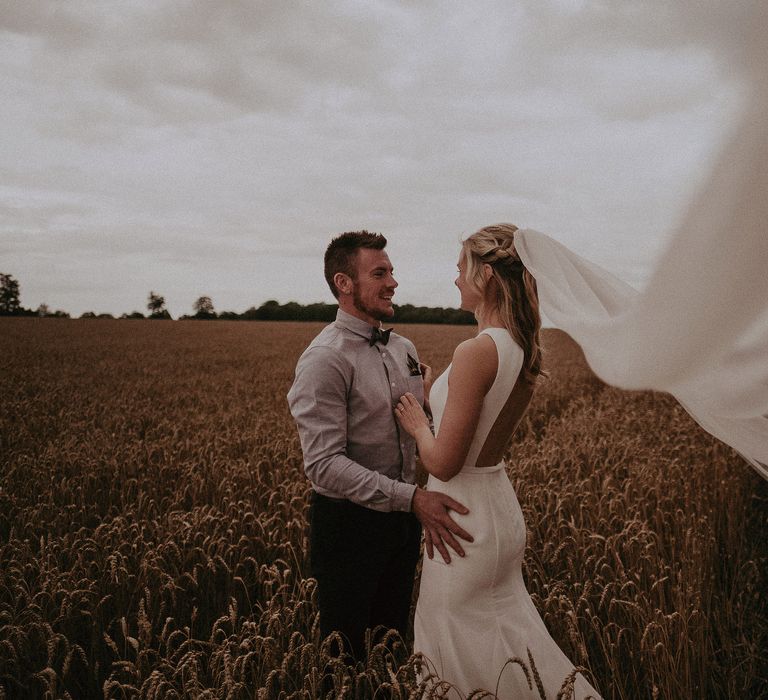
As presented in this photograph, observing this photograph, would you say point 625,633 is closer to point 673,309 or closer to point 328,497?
point 328,497

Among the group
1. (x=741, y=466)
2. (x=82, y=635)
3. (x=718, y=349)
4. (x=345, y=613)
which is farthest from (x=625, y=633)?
(x=741, y=466)

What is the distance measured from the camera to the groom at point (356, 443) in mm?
2553

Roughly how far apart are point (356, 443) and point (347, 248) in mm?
977

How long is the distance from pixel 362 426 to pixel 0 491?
14.5ft

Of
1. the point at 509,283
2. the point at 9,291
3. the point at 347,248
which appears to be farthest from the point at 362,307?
the point at 9,291

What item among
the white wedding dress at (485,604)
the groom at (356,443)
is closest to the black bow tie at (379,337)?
the groom at (356,443)

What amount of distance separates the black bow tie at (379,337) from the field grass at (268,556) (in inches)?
33.0

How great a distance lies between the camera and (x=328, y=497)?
8.97 ft

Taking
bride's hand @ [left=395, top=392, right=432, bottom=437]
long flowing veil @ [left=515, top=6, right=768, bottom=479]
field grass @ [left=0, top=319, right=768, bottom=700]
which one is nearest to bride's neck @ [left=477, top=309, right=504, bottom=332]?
field grass @ [left=0, top=319, right=768, bottom=700]

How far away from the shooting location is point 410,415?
259cm

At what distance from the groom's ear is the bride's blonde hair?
70 cm

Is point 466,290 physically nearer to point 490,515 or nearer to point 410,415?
point 410,415

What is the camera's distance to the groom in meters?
2.55

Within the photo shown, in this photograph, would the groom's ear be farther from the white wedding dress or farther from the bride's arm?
the bride's arm
